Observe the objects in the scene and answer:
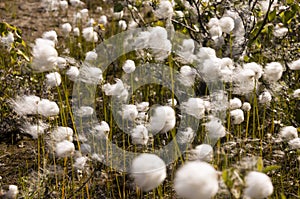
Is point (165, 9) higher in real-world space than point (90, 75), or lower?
higher

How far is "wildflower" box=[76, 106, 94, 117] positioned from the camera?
266 centimetres

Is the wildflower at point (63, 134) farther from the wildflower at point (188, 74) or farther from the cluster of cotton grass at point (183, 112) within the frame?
the wildflower at point (188, 74)

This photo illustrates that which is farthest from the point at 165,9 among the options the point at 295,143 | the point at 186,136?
the point at 295,143

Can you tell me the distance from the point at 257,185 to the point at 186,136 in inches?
42.2

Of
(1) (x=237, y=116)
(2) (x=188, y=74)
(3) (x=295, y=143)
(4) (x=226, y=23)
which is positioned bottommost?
(3) (x=295, y=143)

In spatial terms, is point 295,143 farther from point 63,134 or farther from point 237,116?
point 63,134

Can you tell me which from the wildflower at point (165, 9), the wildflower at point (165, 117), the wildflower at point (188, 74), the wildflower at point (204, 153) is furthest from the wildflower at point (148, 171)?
the wildflower at point (165, 9)

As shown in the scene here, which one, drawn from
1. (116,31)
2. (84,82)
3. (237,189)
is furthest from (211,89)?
(116,31)

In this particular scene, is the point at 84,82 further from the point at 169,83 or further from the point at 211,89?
the point at 211,89

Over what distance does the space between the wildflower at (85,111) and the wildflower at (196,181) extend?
1533 mm

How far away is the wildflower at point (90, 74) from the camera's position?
101 inches

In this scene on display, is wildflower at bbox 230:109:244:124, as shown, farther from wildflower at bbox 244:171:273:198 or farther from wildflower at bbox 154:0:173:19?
wildflower at bbox 244:171:273:198

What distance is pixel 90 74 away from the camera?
2.63 m

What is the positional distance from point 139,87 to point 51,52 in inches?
56.8
